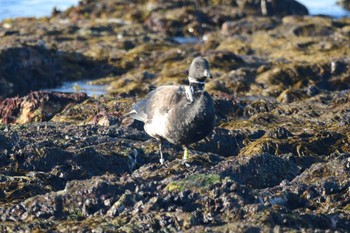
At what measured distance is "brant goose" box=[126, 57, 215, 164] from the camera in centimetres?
962

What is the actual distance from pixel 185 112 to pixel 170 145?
1670 millimetres

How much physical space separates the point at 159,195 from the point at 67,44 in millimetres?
22215

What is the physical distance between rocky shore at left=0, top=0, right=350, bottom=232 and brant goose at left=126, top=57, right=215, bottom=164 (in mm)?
385

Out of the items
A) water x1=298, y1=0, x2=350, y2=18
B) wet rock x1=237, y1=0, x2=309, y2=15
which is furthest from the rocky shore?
water x1=298, y1=0, x2=350, y2=18

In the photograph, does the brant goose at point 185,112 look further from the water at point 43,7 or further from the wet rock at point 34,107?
the water at point 43,7

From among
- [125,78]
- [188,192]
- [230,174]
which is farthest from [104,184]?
[125,78]

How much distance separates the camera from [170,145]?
11.3 m

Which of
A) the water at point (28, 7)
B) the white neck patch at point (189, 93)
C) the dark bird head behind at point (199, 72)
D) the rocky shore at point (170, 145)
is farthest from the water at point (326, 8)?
the white neck patch at point (189, 93)

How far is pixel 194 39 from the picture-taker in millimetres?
34094

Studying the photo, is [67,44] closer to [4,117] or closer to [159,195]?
[4,117]

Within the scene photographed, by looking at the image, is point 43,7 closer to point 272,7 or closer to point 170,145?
point 272,7

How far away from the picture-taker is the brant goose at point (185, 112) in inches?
379

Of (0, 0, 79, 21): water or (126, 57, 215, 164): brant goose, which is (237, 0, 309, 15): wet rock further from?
(126, 57, 215, 164): brant goose

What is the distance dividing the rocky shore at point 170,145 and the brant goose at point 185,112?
39cm
